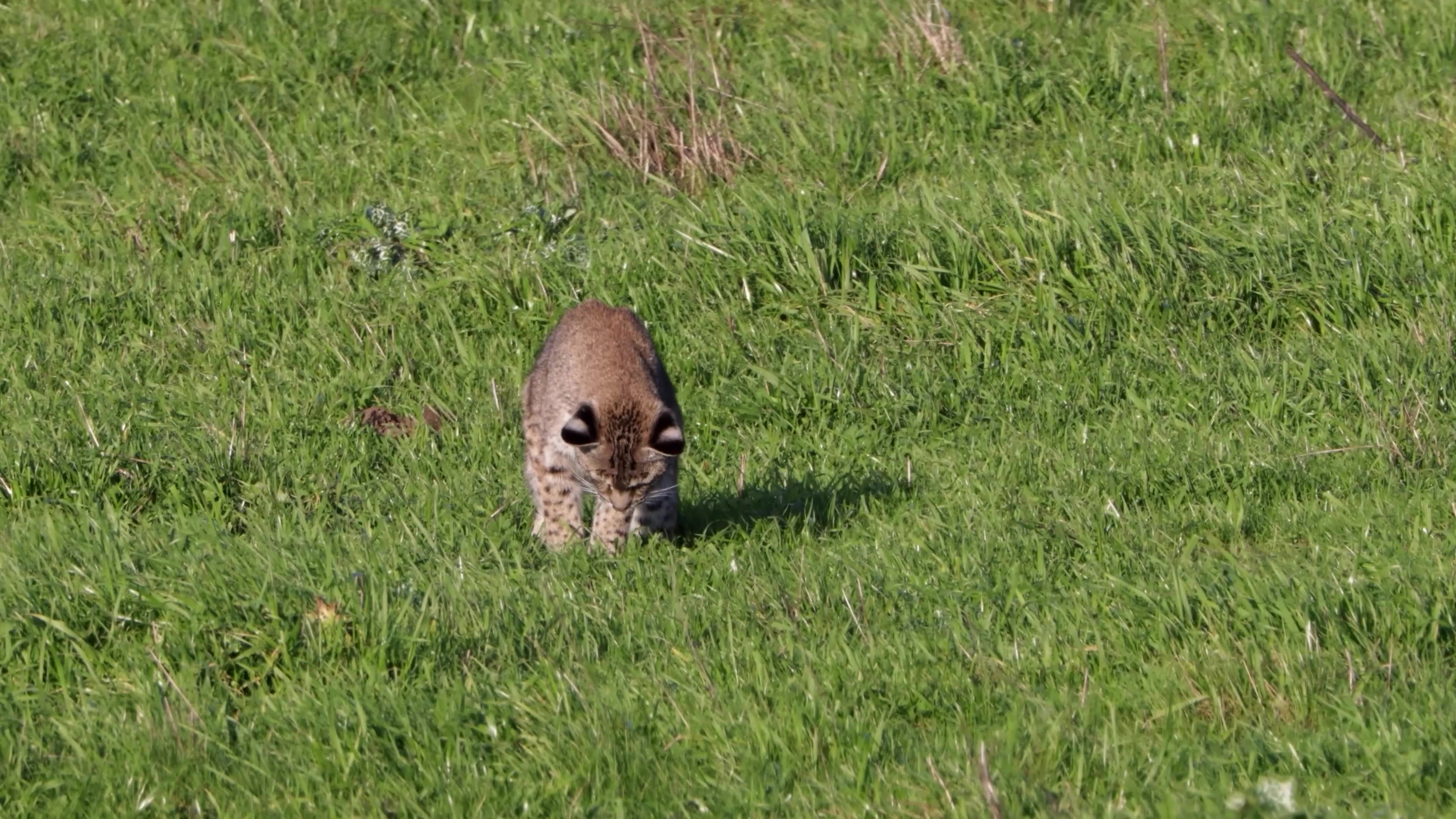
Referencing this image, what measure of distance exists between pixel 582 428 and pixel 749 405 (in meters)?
1.47

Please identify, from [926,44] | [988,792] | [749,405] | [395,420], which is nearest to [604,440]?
[749,405]

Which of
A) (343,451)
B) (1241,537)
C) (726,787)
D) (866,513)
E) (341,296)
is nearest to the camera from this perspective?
(726,787)

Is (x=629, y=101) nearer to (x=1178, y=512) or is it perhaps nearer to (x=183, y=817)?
(x=1178, y=512)

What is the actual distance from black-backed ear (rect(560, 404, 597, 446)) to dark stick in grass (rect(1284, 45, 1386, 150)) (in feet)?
16.4

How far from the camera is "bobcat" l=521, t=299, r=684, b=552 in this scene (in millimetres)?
7727

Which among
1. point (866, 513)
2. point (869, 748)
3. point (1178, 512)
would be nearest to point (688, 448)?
point (866, 513)

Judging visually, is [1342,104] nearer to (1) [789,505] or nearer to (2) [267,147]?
(1) [789,505]

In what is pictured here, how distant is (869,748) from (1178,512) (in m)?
2.31

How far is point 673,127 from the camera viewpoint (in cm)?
1108

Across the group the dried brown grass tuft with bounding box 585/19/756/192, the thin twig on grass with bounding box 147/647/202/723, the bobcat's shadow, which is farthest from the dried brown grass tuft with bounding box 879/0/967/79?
the thin twig on grass with bounding box 147/647/202/723

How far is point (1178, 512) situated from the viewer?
7309 mm

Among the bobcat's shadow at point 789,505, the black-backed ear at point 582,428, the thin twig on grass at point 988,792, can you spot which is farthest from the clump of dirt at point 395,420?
the thin twig on grass at point 988,792

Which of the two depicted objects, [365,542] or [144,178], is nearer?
[365,542]

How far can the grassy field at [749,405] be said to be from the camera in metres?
5.65
